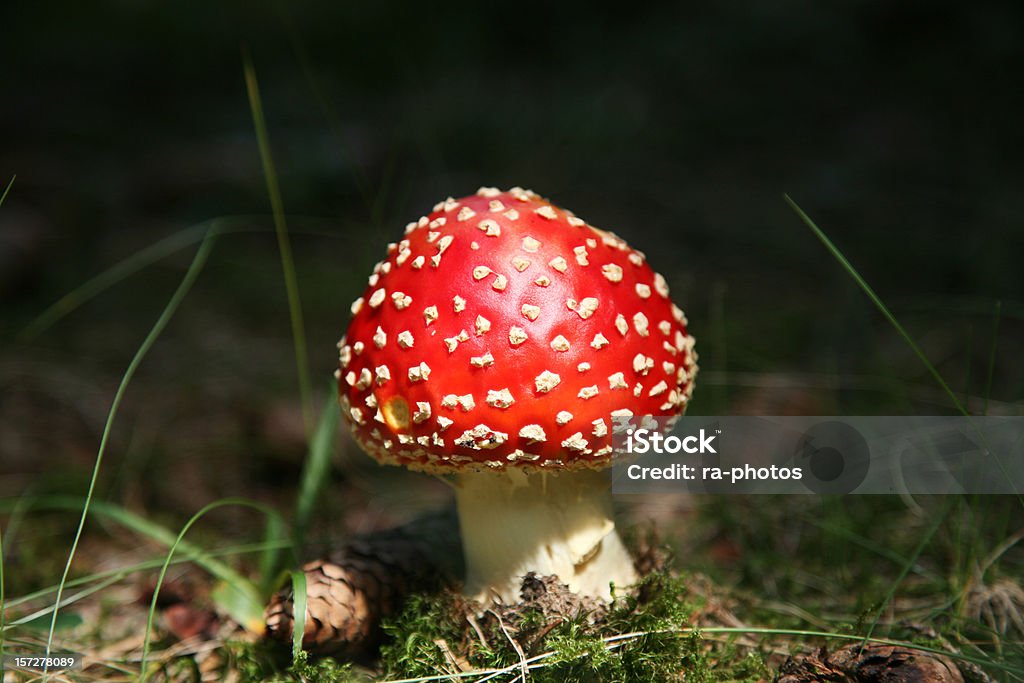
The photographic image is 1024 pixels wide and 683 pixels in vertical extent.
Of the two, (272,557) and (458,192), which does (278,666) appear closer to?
(272,557)

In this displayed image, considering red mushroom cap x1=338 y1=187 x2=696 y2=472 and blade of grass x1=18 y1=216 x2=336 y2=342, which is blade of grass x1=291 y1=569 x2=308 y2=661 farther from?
blade of grass x1=18 y1=216 x2=336 y2=342

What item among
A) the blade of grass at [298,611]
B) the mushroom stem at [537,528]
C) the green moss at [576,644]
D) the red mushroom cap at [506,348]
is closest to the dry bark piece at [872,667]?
the green moss at [576,644]

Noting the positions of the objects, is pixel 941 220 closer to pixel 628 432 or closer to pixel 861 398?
pixel 861 398

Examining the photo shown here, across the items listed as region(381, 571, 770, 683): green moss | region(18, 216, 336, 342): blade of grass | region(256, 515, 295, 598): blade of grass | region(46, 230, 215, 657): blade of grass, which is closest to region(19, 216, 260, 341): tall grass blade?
region(18, 216, 336, 342): blade of grass

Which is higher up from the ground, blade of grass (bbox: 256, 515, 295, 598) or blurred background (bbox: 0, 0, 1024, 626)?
blurred background (bbox: 0, 0, 1024, 626)

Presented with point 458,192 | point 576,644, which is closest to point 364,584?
point 576,644

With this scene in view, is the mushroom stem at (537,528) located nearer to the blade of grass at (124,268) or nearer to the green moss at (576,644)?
the green moss at (576,644)

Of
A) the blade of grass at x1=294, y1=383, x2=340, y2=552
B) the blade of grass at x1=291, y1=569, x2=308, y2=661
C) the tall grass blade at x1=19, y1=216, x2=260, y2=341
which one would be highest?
the tall grass blade at x1=19, y1=216, x2=260, y2=341
